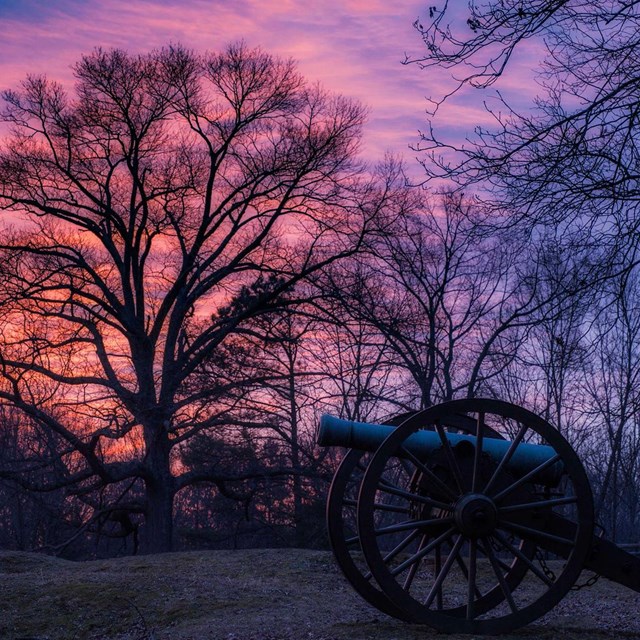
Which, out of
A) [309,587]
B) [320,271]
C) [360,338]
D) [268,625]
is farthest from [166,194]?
[268,625]

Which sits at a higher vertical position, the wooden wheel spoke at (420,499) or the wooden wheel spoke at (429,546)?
the wooden wheel spoke at (420,499)

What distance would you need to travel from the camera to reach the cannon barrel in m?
7.61

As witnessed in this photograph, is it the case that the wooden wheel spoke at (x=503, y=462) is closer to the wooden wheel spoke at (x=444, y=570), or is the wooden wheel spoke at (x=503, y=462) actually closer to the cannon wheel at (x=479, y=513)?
the cannon wheel at (x=479, y=513)

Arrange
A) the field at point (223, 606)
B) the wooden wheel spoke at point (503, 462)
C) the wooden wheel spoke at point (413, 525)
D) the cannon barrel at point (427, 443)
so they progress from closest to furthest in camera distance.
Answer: the wooden wheel spoke at point (413, 525), the wooden wheel spoke at point (503, 462), the cannon barrel at point (427, 443), the field at point (223, 606)

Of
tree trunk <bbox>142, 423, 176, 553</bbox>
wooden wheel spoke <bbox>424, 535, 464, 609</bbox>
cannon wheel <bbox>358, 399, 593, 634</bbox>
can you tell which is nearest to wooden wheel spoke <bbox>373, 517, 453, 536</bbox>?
cannon wheel <bbox>358, 399, 593, 634</bbox>

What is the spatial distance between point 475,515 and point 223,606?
10.5 feet

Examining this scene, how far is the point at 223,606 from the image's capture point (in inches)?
370

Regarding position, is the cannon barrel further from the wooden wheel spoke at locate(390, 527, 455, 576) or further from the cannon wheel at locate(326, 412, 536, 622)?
the wooden wheel spoke at locate(390, 527, 455, 576)

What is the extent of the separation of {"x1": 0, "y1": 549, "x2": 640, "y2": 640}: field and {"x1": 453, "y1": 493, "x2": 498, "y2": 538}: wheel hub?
0.79 meters

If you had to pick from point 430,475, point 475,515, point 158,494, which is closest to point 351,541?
point 430,475

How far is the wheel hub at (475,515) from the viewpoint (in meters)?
7.33

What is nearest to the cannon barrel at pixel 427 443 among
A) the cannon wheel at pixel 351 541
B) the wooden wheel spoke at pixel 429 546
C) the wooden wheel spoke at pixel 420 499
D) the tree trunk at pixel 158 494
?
the cannon wheel at pixel 351 541

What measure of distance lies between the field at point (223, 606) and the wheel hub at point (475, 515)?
0.79m

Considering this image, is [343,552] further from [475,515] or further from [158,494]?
[158,494]
